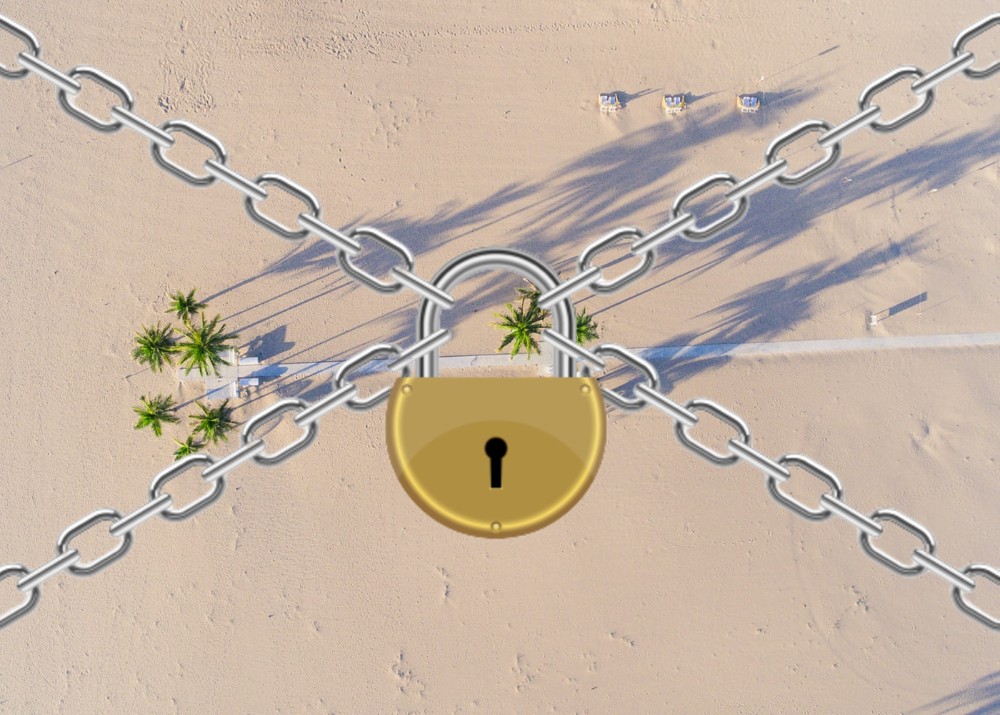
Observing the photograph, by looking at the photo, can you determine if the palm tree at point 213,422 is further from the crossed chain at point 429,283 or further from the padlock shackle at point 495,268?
the padlock shackle at point 495,268

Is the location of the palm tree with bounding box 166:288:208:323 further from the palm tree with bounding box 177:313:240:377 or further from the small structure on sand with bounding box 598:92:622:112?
the small structure on sand with bounding box 598:92:622:112

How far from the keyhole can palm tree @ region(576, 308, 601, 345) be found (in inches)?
117

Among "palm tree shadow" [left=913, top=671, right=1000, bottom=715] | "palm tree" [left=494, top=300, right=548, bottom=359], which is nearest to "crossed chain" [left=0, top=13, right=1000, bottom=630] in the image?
"palm tree" [left=494, top=300, right=548, bottom=359]

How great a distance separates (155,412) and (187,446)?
373 millimetres

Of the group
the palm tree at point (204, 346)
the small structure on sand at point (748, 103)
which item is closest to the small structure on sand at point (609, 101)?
the small structure on sand at point (748, 103)

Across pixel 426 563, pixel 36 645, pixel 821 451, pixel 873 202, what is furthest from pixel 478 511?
pixel 36 645

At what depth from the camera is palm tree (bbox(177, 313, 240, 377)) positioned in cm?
481

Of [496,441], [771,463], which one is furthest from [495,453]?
[771,463]

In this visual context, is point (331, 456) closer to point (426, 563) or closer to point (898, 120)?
point (426, 563)

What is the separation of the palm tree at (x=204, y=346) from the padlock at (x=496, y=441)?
3619 millimetres

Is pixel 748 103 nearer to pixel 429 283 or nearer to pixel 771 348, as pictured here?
pixel 771 348

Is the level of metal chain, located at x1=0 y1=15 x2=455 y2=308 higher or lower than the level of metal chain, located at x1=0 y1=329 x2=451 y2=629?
higher

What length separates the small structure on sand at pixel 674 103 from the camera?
4.92m

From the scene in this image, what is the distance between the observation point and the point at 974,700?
16.7 ft
